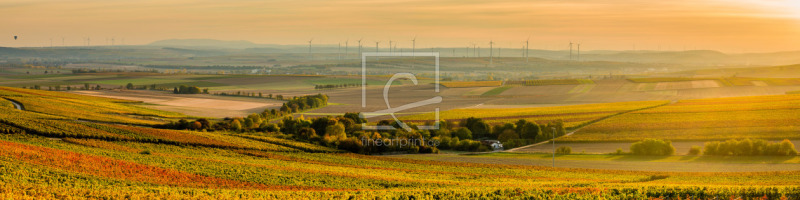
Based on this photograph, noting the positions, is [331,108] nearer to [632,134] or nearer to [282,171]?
[632,134]

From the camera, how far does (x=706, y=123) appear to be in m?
77.0

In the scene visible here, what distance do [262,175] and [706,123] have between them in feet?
178

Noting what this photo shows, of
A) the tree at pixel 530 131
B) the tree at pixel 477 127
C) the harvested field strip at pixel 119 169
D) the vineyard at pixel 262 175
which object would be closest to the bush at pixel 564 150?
the tree at pixel 530 131

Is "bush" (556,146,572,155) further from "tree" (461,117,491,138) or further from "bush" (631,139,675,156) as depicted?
"tree" (461,117,491,138)

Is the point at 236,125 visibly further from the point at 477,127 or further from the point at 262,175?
the point at 262,175

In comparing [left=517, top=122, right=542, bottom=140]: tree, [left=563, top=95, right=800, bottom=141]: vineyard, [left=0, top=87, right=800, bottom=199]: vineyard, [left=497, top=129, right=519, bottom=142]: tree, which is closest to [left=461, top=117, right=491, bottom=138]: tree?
[left=497, top=129, right=519, bottom=142]: tree

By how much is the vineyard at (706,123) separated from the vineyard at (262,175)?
22.8m

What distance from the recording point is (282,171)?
43.0 metres

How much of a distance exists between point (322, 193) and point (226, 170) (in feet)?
35.5

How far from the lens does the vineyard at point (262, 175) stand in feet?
100

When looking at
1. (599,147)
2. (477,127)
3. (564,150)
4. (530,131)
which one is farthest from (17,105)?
(599,147)

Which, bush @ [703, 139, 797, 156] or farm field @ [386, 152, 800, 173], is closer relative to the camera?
farm field @ [386, 152, 800, 173]

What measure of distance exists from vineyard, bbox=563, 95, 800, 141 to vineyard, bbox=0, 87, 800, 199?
22764 mm

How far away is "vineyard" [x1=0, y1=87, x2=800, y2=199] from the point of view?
30547mm
